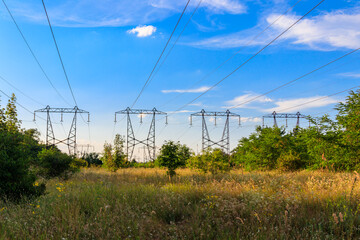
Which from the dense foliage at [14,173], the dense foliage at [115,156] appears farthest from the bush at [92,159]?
the dense foliage at [14,173]

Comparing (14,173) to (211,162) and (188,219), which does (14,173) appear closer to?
(188,219)

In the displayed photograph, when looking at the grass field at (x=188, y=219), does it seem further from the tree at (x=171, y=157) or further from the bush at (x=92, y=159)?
the bush at (x=92, y=159)

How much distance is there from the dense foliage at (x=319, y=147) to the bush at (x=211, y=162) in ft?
20.2

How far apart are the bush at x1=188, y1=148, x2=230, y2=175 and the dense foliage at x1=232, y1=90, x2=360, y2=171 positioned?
6152mm

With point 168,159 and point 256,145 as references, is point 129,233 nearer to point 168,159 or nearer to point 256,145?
point 168,159

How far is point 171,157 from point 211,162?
9.45ft

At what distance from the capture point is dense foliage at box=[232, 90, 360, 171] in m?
16.9

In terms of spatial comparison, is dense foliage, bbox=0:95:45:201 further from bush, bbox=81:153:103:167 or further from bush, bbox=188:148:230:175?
bush, bbox=81:153:103:167

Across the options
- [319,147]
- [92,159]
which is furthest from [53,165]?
[92,159]

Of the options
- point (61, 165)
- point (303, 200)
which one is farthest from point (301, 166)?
point (61, 165)

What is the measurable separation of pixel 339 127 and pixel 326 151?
196 centimetres

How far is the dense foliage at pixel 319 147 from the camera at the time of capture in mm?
16922

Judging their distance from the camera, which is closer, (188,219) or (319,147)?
(188,219)

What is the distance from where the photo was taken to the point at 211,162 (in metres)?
17.0
